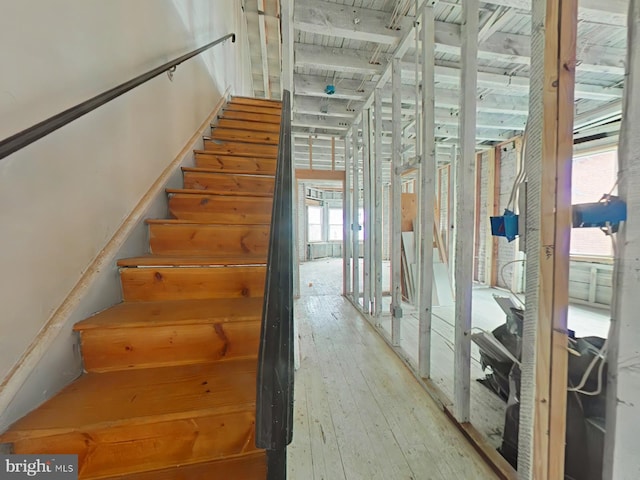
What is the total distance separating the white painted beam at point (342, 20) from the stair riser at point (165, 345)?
255 centimetres

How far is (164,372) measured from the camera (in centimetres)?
109

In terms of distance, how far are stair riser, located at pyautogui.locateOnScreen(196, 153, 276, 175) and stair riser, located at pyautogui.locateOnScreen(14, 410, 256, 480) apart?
76.7 inches

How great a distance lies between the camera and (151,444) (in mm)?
857

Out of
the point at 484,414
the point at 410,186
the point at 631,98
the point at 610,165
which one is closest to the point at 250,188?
the point at 631,98

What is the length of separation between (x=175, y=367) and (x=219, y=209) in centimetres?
112

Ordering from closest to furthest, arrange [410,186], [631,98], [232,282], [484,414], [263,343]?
[263,343], [631,98], [232,282], [484,414], [410,186]

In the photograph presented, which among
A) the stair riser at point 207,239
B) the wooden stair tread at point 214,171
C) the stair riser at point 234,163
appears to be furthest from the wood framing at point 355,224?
the stair riser at point 207,239

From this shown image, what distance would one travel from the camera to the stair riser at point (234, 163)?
238 centimetres

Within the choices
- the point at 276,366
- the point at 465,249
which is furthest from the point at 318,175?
the point at 276,366

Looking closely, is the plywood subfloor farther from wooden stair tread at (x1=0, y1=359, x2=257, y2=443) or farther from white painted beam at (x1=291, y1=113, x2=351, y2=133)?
white painted beam at (x1=291, y1=113, x2=351, y2=133)

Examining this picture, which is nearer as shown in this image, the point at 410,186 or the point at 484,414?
the point at 484,414

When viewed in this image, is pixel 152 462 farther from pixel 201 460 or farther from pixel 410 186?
pixel 410 186

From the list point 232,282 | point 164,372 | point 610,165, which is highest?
point 610,165

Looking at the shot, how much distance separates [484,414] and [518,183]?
4.92 feet
